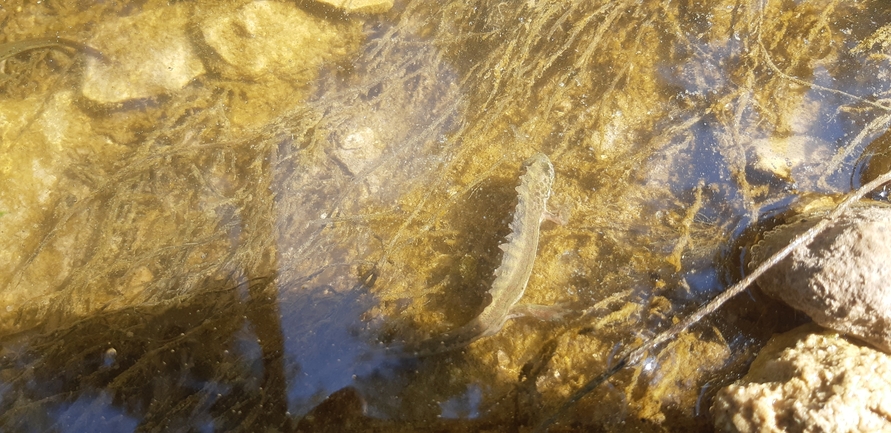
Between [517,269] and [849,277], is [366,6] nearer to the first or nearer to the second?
[517,269]

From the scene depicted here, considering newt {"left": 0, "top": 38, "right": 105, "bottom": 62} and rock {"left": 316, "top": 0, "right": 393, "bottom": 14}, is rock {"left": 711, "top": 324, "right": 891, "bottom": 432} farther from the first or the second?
newt {"left": 0, "top": 38, "right": 105, "bottom": 62}

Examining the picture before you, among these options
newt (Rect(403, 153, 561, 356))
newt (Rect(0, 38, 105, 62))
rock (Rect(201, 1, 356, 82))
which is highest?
newt (Rect(0, 38, 105, 62))

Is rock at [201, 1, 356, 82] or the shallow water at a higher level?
rock at [201, 1, 356, 82]

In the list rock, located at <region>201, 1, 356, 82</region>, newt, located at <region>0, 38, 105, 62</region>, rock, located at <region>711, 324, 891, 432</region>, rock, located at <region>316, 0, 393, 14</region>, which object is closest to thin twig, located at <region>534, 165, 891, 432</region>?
rock, located at <region>711, 324, 891, 432</region>

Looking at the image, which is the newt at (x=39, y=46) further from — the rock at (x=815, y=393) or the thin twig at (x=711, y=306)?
the rock at (x=815, y=393)

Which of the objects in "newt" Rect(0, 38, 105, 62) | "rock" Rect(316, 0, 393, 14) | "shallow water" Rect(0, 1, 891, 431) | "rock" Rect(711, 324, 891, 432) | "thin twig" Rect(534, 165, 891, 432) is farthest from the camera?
"rock" Rect(316, 0, 393, 14)

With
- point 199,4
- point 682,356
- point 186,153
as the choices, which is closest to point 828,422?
point 682,356

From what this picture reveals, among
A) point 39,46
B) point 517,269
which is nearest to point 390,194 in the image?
point 517,269

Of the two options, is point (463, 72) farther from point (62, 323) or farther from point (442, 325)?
point (62, 323)

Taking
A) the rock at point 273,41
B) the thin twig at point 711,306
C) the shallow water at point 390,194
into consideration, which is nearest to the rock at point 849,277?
the thin twig at point 711,306
